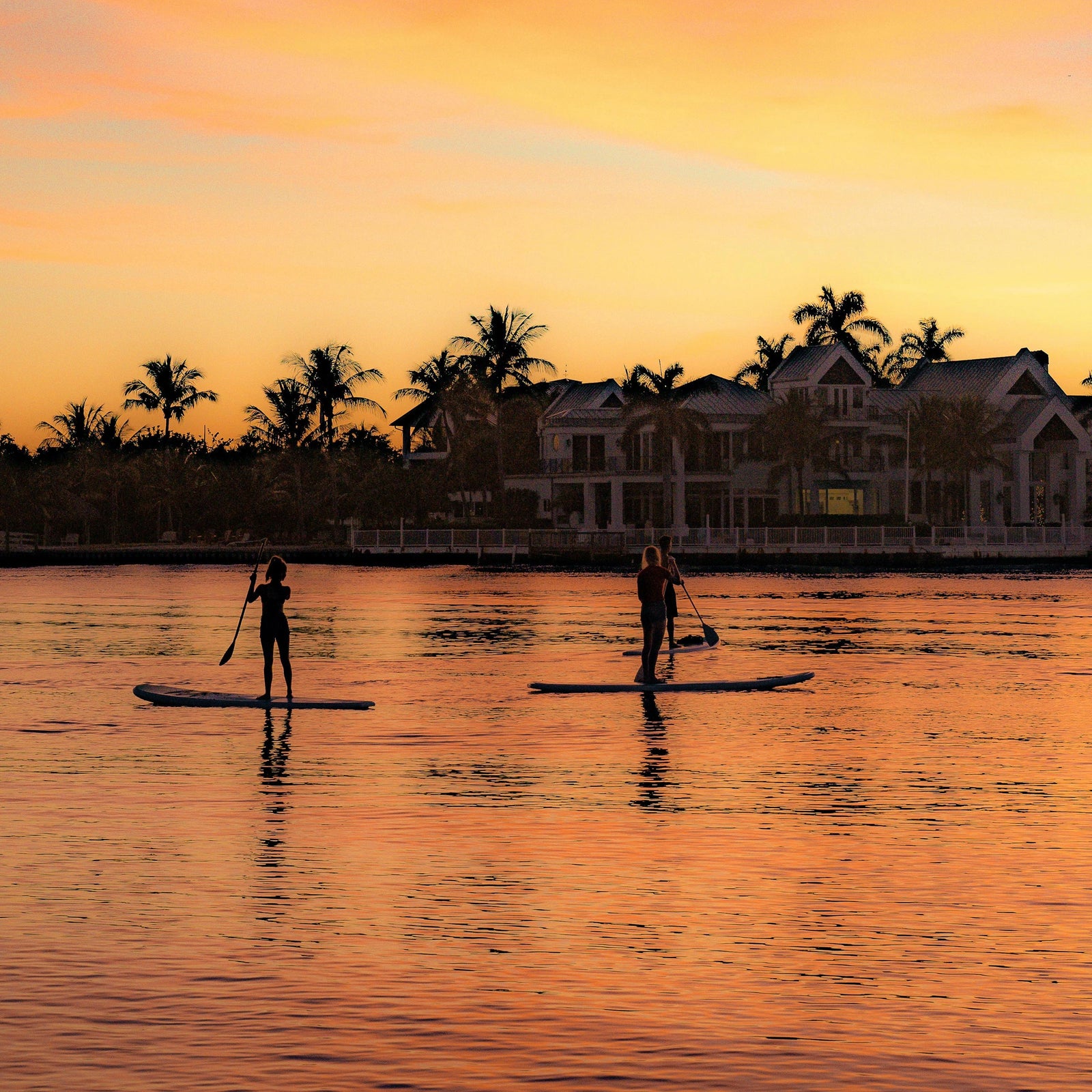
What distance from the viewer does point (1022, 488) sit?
11500 centimetres

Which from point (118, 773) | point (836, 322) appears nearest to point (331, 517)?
point (836, 322)

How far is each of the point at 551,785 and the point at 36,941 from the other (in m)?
7.44

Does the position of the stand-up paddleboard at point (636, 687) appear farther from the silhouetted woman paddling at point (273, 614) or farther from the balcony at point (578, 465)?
the balcony at point (578, 465)

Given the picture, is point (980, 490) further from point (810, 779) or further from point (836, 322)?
point (810, 779)

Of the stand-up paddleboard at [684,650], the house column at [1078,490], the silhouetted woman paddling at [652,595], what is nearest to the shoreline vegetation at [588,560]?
the house column at [1078,490]

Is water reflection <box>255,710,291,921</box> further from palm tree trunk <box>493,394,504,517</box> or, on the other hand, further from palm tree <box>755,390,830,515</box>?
palm tree trunk <box>493,394,504,517</box>

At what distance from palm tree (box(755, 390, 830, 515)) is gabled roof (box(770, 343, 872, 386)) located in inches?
96.1

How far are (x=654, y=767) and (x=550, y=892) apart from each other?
6.77m

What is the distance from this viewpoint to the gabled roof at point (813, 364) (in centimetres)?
11556

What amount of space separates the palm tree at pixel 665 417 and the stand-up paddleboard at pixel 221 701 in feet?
290

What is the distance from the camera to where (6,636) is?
43.0m

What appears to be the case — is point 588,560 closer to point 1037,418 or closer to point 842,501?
point 842,501

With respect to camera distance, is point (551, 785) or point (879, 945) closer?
point (879, 945)

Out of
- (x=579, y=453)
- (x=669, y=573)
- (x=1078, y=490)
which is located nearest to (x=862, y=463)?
(x=1078, y=490)
